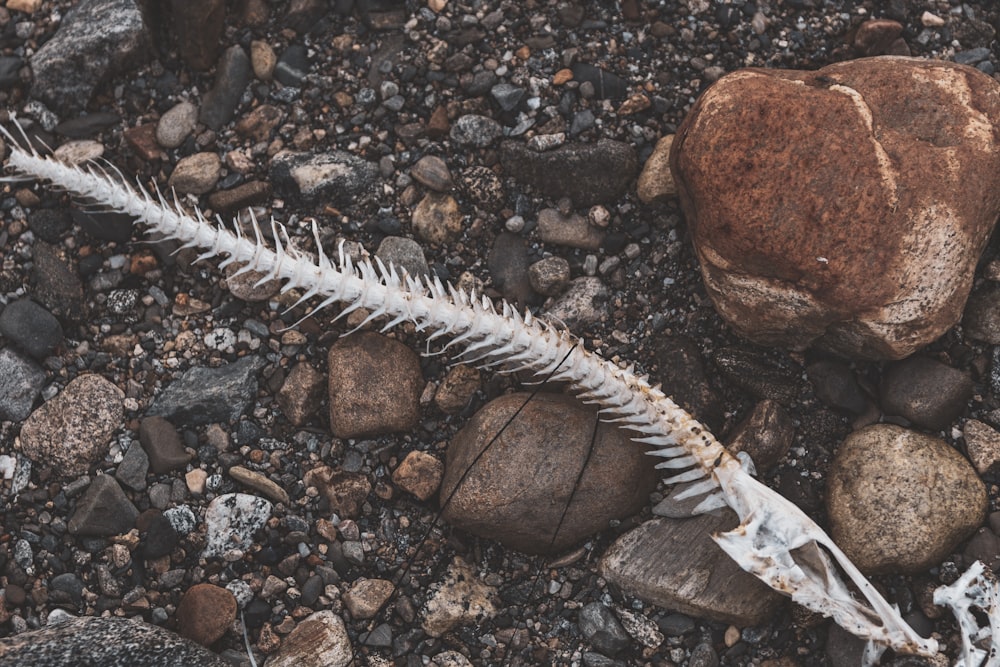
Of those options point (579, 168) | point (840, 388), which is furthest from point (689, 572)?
point (579, 168)

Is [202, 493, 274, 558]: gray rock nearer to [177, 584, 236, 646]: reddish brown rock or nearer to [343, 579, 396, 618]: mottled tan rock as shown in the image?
[177, 584, 236, 646]: reddish brown rock

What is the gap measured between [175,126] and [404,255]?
1561mm

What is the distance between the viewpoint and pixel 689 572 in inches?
167

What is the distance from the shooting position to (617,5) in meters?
5.00

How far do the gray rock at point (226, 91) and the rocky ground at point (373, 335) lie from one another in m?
0.02

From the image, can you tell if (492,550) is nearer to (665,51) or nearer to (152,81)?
(665,51)

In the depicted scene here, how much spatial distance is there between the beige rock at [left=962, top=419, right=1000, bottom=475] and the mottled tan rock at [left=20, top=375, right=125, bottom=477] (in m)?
4.34

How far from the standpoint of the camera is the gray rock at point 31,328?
4.68m

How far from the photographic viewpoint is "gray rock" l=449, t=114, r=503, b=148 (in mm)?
4859

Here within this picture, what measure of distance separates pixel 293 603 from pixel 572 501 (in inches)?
58.8

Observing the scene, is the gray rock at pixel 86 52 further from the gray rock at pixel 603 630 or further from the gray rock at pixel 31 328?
the gray rock at pixel 603 630

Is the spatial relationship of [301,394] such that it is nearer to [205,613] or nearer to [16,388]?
[205,613]

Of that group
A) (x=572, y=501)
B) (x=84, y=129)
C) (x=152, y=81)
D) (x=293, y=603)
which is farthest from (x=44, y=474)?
(x=572, y=501)

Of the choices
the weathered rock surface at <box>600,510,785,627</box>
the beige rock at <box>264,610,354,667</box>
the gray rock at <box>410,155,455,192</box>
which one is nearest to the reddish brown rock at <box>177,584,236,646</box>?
the beige rock at <box>264,610,354,667</box>
